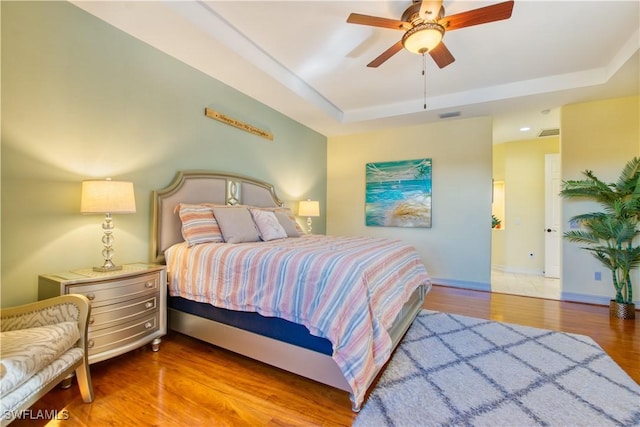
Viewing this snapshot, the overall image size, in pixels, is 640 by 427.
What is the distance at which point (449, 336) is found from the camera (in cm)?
260

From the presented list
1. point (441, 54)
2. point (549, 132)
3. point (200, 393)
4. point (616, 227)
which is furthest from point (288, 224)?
point (549, 132)

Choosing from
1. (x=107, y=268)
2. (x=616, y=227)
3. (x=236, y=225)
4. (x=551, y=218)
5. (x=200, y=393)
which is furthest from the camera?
(x=551, y=218)

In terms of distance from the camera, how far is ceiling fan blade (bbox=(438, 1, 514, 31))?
192 centimetres

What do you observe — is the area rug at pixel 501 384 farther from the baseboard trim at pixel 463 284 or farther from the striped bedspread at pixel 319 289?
the baseboard trim at pixel 463 284

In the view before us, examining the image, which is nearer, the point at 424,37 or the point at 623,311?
the point at 424,37

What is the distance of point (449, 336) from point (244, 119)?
11.7 ft

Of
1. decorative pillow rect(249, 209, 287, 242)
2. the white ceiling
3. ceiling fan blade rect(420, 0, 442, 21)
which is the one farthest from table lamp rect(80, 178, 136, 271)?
ceiling fan blade rect(420, 0, 442, 21)

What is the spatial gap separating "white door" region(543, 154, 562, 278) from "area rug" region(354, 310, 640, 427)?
3462 millimetres

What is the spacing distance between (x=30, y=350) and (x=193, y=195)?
1.95 m

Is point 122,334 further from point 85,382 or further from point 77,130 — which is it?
point 77,130

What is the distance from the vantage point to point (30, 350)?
1.29m

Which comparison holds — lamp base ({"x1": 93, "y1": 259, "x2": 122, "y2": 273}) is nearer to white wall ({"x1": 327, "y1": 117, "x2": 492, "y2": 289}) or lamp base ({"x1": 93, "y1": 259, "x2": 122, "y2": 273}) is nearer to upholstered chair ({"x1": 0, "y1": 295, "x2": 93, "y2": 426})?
upholstered chair ({"x1": 0, "y1": 295, "x2": 93, "y2": 426})

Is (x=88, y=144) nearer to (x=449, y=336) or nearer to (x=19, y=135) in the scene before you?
(x=19, y=135)

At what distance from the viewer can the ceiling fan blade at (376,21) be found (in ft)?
6.88
